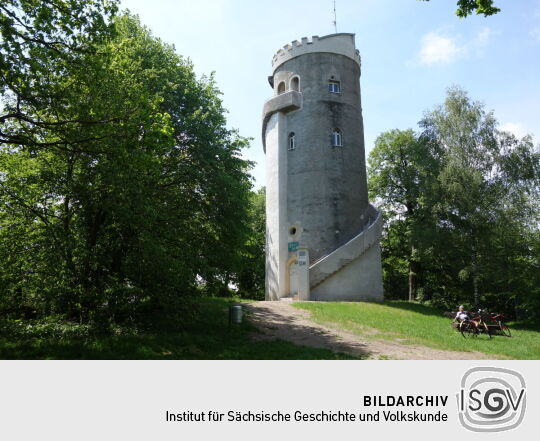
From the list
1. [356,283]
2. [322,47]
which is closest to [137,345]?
[356,283]

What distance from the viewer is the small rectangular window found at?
2512 centimetres

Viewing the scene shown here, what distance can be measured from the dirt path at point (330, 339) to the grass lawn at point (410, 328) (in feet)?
2.07

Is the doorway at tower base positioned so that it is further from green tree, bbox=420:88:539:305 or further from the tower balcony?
the tower balcony

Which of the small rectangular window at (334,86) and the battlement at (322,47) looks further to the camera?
the battlement at (322,47)

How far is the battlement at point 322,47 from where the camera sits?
2550 centimetres

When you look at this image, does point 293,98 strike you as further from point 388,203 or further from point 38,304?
point 38,304

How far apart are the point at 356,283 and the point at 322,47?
15432 millimetres

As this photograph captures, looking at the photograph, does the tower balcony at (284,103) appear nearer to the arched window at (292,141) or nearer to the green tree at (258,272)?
the arched window at (292,141)

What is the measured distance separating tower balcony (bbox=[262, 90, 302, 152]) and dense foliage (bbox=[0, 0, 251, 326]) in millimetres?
14546

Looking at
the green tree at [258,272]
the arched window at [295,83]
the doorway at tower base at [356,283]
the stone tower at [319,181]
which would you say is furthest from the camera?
the green tree at [258,272]

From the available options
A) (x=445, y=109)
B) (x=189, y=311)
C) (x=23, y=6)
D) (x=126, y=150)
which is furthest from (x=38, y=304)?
(x=445, y=109)

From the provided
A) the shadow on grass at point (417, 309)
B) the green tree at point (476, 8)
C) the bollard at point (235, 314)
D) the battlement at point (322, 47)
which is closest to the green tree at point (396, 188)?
the shadow on grass at point (417, 309)

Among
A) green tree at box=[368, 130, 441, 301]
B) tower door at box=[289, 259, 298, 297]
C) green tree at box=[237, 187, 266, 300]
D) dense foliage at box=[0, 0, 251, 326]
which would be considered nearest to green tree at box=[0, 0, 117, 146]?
→ dense foliage at box=[0, 0, 251, 326]

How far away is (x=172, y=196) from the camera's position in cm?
1427
